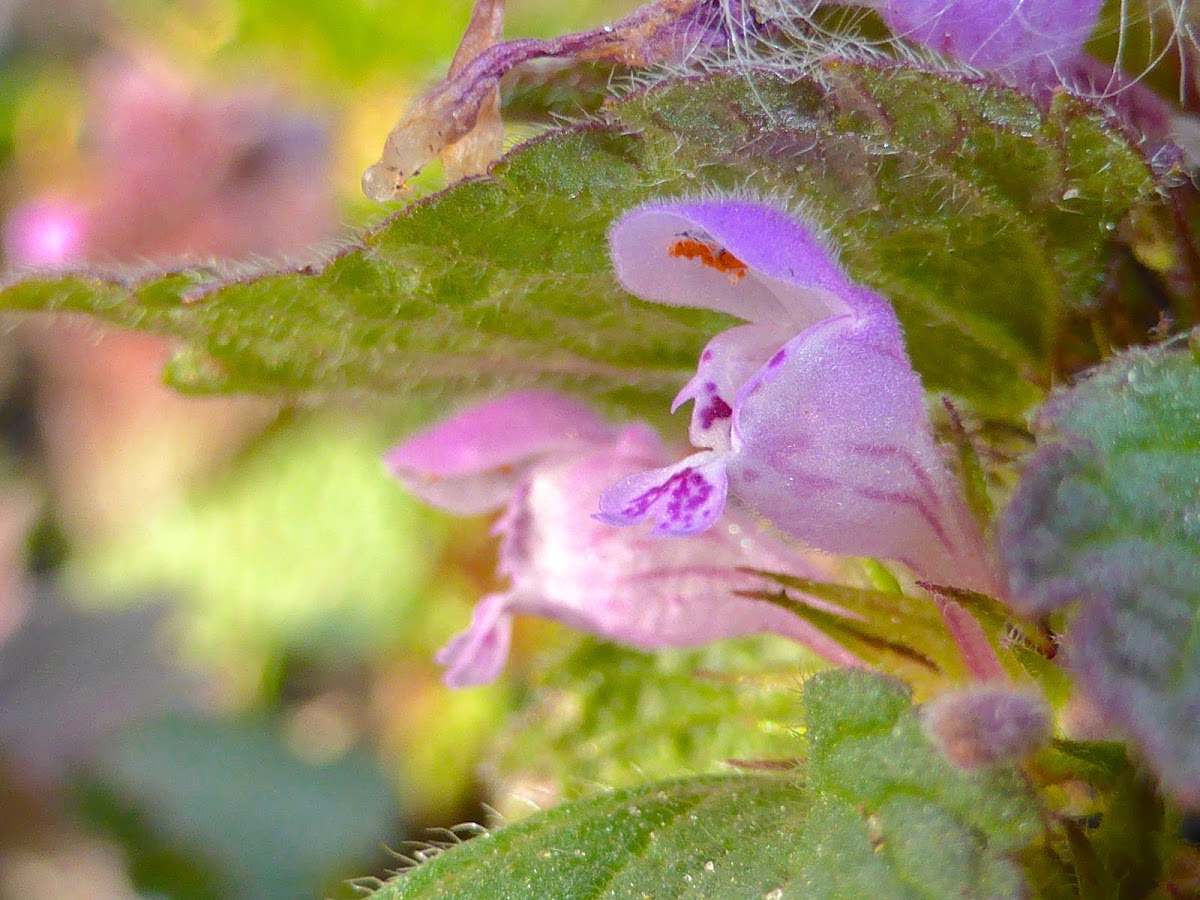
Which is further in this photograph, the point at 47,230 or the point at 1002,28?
the point at 47,230

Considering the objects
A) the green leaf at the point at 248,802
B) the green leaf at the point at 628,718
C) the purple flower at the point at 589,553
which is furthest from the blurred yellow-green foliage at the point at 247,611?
the purple flower at the point at 589,553

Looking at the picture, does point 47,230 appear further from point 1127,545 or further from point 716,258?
point 1127,545

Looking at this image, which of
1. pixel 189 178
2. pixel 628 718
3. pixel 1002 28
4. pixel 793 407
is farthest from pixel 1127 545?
pixel 189 178

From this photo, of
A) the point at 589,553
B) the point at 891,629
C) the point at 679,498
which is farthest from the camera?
the point at 589,553

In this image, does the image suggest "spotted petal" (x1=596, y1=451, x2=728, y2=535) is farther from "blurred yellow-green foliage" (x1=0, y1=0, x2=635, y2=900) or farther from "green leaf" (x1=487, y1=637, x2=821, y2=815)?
"blurred yellow-green foliage" (x1=0, y1=0, x2=635, y2=900)

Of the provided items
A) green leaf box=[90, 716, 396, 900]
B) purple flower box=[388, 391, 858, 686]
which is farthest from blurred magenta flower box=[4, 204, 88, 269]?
purple flower box=[388, 391, 858, 686]

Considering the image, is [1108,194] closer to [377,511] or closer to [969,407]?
[969,407]

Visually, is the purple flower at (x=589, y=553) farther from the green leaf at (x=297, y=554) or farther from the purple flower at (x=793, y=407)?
the green leaf at (x=297, y=554)

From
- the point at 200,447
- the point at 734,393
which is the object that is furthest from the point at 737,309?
the point at 200,447
